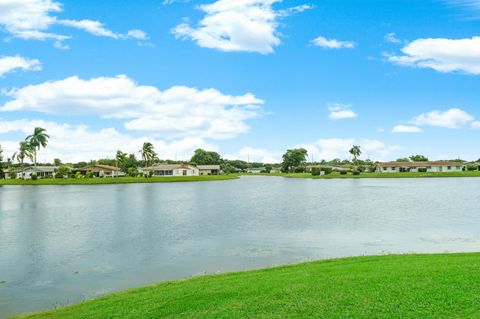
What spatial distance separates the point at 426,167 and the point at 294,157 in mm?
56288

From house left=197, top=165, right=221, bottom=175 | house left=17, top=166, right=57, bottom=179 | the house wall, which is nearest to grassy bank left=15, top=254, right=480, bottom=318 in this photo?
house left=17, top=166, right=57, bottom=179

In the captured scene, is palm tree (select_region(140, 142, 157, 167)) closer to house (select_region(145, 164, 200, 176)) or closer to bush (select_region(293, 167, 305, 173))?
house (select_region(145, 164, 200, 176))

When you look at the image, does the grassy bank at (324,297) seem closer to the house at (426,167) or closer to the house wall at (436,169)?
the house at (426,167)

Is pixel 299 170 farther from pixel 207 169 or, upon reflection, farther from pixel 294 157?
pixel 207 169

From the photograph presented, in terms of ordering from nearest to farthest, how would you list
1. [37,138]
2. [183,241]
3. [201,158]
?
1. [183,241]
2. [37,138]
3. [201,158]

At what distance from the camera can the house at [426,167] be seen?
5133 inches

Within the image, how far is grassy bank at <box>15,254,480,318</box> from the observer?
8391 millimetres

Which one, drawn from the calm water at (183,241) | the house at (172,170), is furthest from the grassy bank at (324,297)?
the house at (172,170)

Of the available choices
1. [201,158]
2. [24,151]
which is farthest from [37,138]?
[201,158]

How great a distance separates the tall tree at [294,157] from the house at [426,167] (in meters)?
42.8

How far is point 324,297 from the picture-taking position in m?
9.25

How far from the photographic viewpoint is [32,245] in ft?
75.4

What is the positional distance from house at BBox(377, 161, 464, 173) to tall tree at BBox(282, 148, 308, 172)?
140ft

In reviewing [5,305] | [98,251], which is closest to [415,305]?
[5,305]
